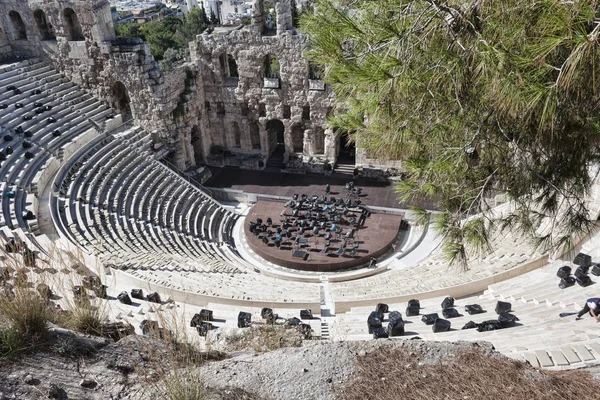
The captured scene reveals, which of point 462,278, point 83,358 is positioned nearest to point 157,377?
point 83,358

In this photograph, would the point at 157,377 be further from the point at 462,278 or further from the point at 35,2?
the point at 35,2

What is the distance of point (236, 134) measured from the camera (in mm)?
29203

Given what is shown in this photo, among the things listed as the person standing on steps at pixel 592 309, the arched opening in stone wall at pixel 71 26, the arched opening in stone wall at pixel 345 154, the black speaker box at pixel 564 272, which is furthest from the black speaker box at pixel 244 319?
the arched opening in stone wall at pixel 71 26

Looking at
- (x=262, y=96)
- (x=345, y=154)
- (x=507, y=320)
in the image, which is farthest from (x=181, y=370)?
(x=345, y=154)

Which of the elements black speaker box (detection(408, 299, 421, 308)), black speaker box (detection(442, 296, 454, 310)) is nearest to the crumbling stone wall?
black speaker box (detection(408, 299, 421, 308))

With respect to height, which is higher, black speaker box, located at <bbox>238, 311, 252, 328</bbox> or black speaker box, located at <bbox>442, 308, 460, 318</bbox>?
black speaker box, located at <bbox>238, 311, 252, 328</bbox>

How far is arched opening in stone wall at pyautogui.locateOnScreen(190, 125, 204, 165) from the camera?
28.1m

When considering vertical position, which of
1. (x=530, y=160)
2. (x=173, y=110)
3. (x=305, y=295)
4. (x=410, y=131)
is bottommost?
(x=305, y=295)

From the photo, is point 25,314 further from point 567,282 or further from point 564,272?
point 564,272

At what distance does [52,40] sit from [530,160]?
1044 inches

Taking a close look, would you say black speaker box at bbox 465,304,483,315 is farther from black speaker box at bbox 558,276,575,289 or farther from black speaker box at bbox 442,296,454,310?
black speaker box at bbox 558,276,575,289

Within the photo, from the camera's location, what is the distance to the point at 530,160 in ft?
26.0

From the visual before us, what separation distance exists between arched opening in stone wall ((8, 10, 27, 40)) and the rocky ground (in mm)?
24812

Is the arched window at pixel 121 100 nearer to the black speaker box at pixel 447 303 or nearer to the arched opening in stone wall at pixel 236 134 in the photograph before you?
the arched opening in stone wall at pixel 236 134
